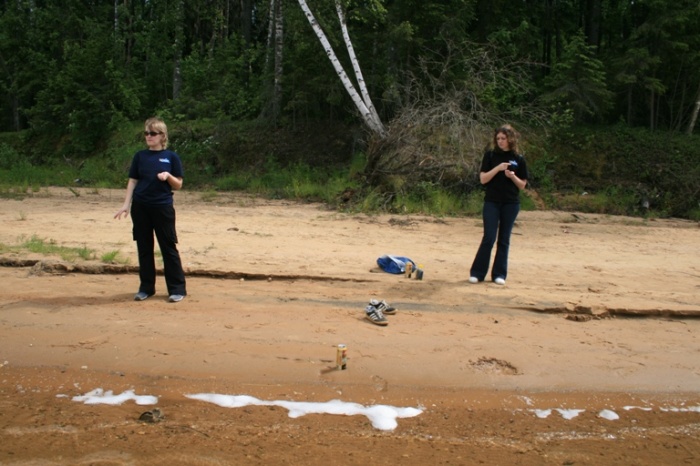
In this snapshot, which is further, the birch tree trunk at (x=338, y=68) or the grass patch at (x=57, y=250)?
the birch tree trunk at (x=338, y=68)

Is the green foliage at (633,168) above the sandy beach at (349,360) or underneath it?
above

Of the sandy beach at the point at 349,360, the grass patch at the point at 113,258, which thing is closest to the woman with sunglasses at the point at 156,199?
the sandy beach at the point at 349,360

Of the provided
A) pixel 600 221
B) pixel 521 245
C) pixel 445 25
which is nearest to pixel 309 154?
pixel 445 25

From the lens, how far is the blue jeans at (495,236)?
23.2 feet

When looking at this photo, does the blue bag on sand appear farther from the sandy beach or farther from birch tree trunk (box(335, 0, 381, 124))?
birch tree trunk (box(335, 0, 381, 124))

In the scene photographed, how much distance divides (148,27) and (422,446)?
27.0 m

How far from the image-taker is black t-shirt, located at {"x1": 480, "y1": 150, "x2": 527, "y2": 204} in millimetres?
6965

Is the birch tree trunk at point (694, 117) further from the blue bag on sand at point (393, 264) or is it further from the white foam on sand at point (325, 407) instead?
the white foam on sand at point (325, 407)

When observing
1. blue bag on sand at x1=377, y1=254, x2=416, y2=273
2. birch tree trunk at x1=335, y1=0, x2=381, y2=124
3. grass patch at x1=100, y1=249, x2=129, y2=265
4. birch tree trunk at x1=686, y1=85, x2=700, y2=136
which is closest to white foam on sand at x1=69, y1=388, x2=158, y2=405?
grass patch at x1=100, y1=249, x2=129, y2=265

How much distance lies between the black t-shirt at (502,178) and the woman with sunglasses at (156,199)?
11.5 feet

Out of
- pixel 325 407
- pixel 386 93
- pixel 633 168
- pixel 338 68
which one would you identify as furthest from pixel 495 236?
pixel 633 168

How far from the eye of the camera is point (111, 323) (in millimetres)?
5488

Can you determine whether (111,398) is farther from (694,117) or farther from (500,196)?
(694,117)

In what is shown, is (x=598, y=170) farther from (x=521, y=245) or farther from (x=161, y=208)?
(x=161, y=208)
